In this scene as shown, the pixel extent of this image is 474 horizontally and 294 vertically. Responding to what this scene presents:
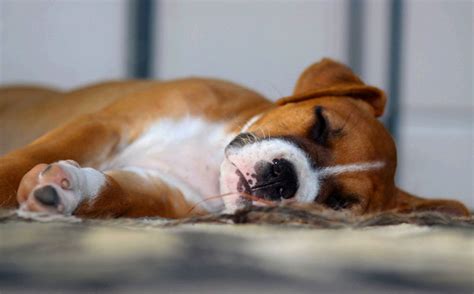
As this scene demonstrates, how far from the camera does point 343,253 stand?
1.03 m

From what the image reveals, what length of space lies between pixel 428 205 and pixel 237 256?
48.0 inches

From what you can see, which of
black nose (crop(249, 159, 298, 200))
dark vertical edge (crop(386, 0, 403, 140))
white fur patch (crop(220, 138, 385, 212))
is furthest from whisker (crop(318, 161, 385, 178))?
dark vertical edge (crop(386, 0, 403, 140))

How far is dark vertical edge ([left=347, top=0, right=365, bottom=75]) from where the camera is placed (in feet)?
11.8

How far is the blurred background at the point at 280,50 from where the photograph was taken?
11.8 ft

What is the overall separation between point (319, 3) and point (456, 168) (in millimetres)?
1087

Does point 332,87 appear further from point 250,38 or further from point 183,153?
point 250,38

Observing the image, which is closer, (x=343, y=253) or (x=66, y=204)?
(x=343, y=253)

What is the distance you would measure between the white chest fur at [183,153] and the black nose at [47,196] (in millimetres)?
657

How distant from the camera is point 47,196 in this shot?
56.2 inches

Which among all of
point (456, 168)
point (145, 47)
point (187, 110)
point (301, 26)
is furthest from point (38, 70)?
point (456, 168)

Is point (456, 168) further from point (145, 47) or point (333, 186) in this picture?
point (333, 186)

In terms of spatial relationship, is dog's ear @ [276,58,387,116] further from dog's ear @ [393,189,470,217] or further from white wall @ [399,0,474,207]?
white wall @ [399,0,474,207]

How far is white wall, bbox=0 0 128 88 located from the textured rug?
97.9 inches

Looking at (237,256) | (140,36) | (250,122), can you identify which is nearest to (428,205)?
(250,122)
